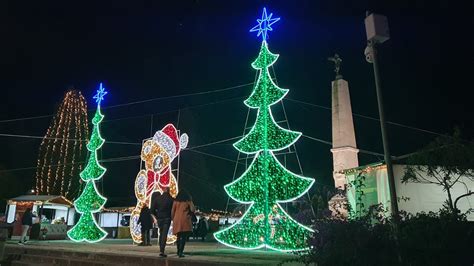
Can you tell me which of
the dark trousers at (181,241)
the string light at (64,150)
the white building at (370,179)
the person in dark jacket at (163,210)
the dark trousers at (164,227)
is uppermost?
the string light at (64,150)

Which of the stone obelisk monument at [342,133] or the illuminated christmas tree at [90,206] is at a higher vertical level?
the stone obelisk monument at [342,133]

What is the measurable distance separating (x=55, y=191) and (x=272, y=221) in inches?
1341

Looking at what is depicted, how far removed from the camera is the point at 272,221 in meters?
12.3

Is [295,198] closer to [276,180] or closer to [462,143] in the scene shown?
[276,180]

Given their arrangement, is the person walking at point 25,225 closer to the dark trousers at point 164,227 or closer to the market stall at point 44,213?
the market stall at point 44,213

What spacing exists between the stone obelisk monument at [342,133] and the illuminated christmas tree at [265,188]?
588 cm

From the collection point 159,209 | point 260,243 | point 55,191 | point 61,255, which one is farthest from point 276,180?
point 55,191

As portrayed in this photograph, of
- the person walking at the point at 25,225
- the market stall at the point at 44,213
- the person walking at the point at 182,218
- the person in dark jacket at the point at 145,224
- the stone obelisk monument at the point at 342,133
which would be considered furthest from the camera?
the market stall at the point at 44,213

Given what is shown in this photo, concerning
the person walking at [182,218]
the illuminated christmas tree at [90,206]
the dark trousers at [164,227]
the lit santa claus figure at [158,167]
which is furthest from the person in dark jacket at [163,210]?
the illuminated christmas tree at [90,206]

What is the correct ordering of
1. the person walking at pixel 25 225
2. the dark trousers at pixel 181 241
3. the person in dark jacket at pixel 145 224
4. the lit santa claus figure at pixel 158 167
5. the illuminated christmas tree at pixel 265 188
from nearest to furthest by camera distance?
the dark trousers at pixel 181 241 → the illuminated christmas tree at pixel 265 188 → the person in dark jacket at pixel 145 224 → the lit santa claus figure at pixel 158 167 → the person walking at pixel 25 225

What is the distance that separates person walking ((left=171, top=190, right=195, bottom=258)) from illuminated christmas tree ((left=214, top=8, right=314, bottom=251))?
2.77 metres

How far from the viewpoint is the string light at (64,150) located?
33.8 meters

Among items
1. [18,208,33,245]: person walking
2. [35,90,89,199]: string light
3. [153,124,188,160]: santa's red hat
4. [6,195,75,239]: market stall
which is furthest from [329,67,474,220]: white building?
[35,90,89,199]: string light

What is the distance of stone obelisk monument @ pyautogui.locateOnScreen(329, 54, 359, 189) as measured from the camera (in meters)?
18.1
